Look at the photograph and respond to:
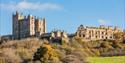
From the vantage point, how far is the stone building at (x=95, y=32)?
63.5 metres

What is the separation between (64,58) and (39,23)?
3392 cm

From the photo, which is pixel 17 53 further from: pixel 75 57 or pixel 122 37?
pixel 122 37

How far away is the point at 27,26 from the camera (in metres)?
71.8

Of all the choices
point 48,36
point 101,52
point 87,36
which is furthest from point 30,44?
point 87,36

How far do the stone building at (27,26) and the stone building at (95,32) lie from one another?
7158mm

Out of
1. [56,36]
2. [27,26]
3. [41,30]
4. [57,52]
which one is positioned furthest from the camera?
[27,26]

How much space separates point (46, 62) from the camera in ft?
112

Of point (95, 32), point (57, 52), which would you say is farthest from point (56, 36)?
point (57, 52)

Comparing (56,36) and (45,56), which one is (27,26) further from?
(45,56)

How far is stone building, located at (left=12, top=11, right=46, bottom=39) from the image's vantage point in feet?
229

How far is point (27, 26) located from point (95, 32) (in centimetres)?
1244

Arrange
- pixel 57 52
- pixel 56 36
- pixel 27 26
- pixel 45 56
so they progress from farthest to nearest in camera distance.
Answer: pixel 27 26 → pixel 56 36 → pixel 57 52 → pixel 45 56

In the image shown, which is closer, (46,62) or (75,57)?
(46,62)

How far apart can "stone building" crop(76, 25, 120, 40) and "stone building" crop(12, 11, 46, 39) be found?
716 cm
